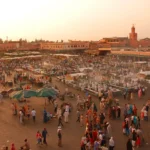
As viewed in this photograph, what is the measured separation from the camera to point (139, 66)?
89.0 ft

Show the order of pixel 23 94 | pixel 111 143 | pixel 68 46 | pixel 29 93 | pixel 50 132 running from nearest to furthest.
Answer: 1. pixel 111 143
2. pixel 50 132
3. pixel 23 94
4. pixel 29 93
5. pixel 68 46

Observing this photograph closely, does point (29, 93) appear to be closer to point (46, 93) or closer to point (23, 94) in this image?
point (23, 94)

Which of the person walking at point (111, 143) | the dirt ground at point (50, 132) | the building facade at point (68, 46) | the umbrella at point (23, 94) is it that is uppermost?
the building facade at point (68, 46)

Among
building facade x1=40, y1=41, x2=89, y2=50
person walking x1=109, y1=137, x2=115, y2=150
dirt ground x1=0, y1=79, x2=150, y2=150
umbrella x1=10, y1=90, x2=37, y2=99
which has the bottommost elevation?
dirt ground x1=0, y1=79, x2=150, y2=150

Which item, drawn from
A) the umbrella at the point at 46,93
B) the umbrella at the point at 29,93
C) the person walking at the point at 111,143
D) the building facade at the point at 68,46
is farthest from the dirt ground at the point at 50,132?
the building facade at the point at 68,46

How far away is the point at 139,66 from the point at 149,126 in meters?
18.3

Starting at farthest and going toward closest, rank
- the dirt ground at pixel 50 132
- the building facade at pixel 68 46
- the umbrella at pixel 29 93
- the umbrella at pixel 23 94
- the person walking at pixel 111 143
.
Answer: the building facade at pixel 68 46 < the umbrella at pixel 29 93 < the umbrella at pixel 23 94 < the dirt ground at pixel 50 132 < the person walking at pixel 111 143

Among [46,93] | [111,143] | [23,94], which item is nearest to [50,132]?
[111,143]

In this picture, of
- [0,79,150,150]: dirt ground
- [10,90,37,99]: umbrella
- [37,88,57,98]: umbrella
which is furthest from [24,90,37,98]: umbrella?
[0,79,150,150]: dirt ground

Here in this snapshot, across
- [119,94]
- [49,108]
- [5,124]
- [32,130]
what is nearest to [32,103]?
[49,108]

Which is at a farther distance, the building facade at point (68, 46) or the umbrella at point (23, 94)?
the building facade at point (68, 46)

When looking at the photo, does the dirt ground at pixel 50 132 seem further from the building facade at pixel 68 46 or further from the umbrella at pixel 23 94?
the building facade at pixel 68 46

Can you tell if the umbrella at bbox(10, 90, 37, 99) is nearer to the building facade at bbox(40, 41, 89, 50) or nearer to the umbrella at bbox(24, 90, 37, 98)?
the umbrella at bbox(24, 90, 37, 98)

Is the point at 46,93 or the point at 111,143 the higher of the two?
the point at 46,93
